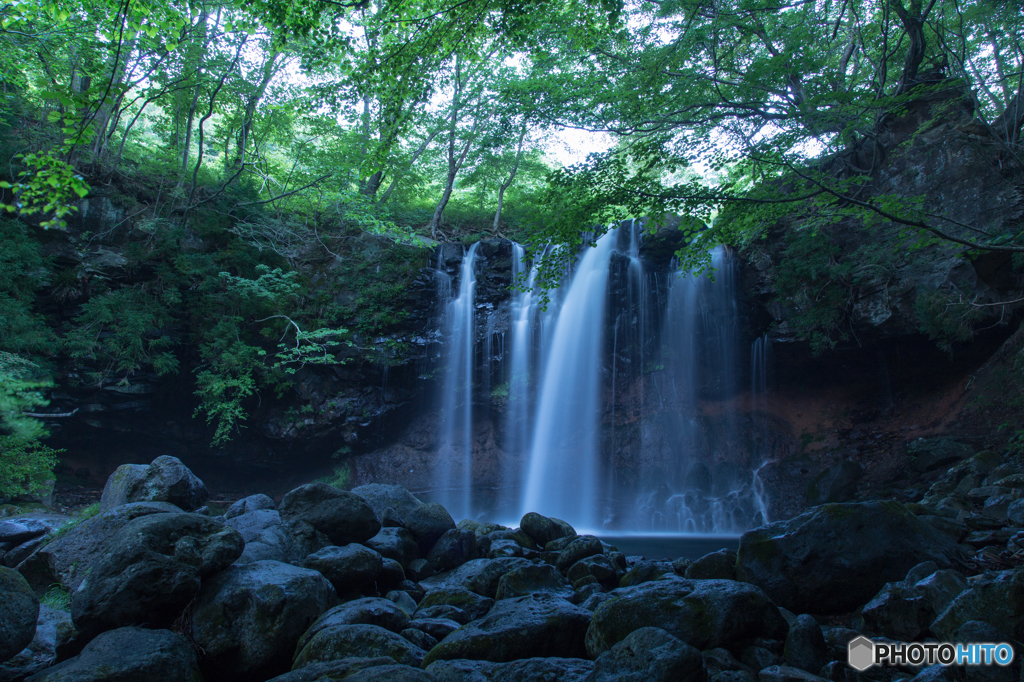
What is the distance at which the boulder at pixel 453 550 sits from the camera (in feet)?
23.3

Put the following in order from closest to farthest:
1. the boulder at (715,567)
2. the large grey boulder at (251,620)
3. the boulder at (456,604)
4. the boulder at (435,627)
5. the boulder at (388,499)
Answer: the large grey boulder at (251,620), the boulder at (435,627), the boulder at (456,604), the boulder at (715,567), the boulder at (388,499)

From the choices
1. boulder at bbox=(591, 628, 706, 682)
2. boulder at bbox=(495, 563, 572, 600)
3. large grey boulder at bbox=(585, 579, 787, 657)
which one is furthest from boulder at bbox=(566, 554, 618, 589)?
boulder at bbox=(591, 628, 706, 682)

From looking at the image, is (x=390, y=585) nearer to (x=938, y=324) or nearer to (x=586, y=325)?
(x=586, y=325)

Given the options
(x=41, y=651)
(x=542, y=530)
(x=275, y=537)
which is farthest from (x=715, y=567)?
(x=41, y=651)

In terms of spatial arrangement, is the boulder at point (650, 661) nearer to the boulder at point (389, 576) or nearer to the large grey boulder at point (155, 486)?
the boulder at point (389, 576)

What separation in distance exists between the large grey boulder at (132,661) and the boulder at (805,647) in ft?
14.7

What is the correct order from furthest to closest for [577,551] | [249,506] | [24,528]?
[249,506]
[577,551]
[24,528]

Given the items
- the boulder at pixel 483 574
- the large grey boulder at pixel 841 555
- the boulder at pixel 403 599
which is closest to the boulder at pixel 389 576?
the boulder at pixel 403 599

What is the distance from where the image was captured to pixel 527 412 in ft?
50.0

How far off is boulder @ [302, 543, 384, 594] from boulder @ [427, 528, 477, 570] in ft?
4.76

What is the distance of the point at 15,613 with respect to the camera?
3744 mm

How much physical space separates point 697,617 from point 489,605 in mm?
2400

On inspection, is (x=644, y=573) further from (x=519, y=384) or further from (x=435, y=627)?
(x=519, y=384)

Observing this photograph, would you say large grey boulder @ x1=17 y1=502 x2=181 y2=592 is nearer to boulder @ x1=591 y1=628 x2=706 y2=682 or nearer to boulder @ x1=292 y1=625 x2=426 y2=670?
boulder @ x1=292 y1=625 x2=426 y2=670
